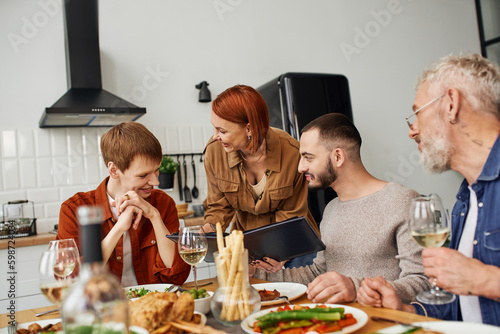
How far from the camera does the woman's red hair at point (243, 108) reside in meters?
2.21

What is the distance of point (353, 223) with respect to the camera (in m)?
1.76

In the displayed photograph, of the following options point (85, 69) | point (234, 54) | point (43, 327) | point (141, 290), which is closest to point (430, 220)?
point (141, 290)

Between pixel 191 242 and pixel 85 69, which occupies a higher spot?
pixel 85 69

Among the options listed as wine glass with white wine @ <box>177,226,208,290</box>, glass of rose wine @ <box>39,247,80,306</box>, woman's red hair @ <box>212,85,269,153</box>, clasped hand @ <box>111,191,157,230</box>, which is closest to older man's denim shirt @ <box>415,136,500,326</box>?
wine glass with white wine @ <box>177,226,208,290</box>

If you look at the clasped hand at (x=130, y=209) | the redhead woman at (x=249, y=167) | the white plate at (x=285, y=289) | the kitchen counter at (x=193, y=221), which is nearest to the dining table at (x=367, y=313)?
the white plate at (x=285, y=289)

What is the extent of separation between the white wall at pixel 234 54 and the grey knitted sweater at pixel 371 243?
8.43 feet

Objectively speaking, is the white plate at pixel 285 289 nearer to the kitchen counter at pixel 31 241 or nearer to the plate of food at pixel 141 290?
the plate of food at pixel 141 290

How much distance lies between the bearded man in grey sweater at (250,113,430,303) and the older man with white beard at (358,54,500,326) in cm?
15

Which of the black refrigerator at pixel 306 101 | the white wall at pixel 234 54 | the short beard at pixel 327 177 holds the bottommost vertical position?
the short beard at pixel 327 177

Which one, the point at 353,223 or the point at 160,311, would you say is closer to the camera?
the point at 160,311

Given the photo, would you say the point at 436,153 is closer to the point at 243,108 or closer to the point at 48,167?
the point at 243,108

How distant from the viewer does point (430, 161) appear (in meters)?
1.40

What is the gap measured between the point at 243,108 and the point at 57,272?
1294 millimetres

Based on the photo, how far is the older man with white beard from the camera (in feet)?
4.02
